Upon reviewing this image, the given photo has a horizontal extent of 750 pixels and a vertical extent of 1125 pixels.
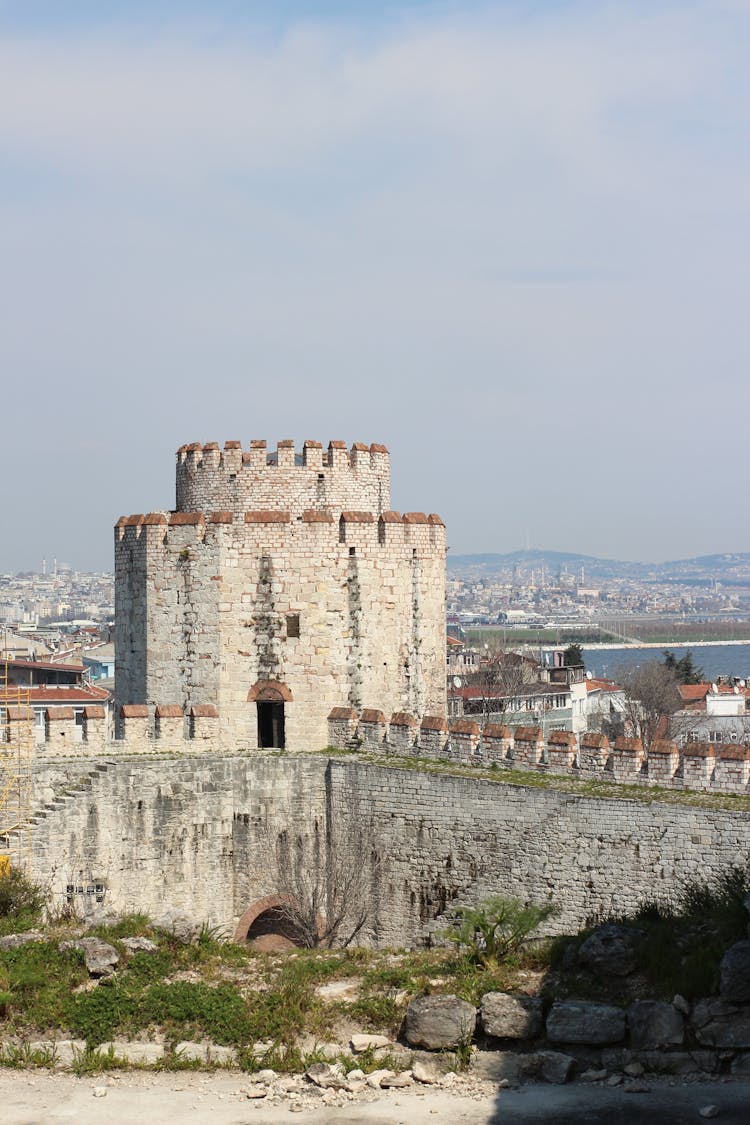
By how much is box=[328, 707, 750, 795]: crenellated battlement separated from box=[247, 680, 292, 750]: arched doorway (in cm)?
84

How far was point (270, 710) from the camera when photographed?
26578mm

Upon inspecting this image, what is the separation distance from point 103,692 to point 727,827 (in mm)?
55753

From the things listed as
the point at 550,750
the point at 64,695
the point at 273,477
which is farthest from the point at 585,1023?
the point at 64,695

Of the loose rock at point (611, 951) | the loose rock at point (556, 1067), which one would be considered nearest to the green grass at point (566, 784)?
the loose rock at point (611, 951)

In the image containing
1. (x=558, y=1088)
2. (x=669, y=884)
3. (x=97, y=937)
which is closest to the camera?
Answer: (x=558, y=1088)

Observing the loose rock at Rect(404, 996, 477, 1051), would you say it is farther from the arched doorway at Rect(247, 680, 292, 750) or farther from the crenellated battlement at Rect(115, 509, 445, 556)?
the crenellated battlement at Rect(115, 509, 445, 556)

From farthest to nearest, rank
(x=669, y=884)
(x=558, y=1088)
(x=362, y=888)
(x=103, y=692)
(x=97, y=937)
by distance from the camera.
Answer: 1. (x=103, y=692)
2. (x=362, y=888)
3. (x=669, y=884)
4. (x=97, y=937)
5. (x=558, y=1088)

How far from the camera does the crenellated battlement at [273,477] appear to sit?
1069 inches

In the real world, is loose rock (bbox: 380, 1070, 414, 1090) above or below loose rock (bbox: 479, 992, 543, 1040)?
below

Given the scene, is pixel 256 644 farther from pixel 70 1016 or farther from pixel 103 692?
pixel 103 692

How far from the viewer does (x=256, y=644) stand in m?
26.1

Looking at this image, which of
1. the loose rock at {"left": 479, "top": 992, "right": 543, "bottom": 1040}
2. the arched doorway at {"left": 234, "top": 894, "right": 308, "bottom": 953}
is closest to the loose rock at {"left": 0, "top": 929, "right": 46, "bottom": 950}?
the arched doorway at {"left": 234, "top": 894, "right": 308, "bottom": 953}

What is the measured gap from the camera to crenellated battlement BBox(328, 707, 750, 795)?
21500mm

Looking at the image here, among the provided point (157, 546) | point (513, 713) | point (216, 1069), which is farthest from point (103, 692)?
point (216, 1069)
